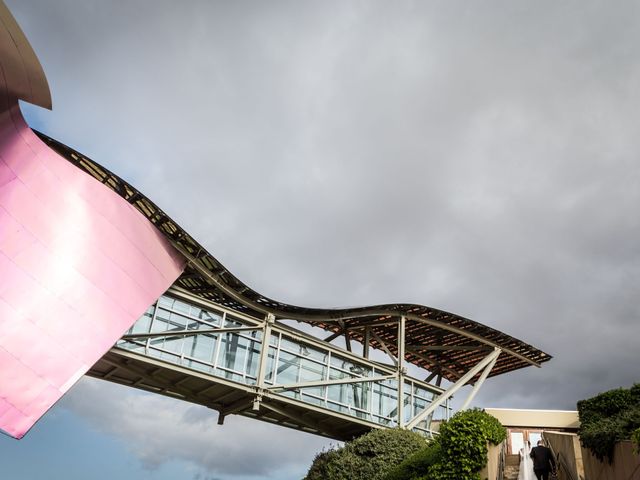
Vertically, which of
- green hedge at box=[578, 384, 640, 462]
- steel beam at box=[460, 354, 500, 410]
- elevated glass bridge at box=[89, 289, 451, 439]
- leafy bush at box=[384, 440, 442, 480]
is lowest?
leafy bush at box=[384, 440, 442, 480]

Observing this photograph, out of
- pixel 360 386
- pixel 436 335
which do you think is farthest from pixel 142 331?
pixel 436 335

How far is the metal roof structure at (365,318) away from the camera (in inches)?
827

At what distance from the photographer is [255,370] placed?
939 inches

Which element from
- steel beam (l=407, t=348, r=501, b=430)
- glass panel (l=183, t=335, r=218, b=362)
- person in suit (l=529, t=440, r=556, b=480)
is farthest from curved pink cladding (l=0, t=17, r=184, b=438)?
steel beam (l=407, t=348, r=501, b=430)

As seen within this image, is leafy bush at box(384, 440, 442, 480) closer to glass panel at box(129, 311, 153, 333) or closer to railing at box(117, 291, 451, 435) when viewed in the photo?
railing at box(117, 291, 451, 435)

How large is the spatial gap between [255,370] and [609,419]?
13509 mm

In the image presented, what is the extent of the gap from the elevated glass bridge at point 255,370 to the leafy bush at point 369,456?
100 inches

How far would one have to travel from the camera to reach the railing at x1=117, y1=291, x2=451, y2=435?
70.8 ft

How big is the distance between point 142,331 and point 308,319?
352 inches

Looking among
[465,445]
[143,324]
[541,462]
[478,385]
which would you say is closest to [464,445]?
[465,445]

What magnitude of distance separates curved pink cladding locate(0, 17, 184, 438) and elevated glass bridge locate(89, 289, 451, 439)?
7.54 feet

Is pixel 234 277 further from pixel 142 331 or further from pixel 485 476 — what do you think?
pixel 485 476

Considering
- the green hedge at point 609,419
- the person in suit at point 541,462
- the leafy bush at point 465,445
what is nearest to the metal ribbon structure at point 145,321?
the leafy bush at point 465,445

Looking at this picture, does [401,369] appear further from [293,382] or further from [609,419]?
[609,419]
